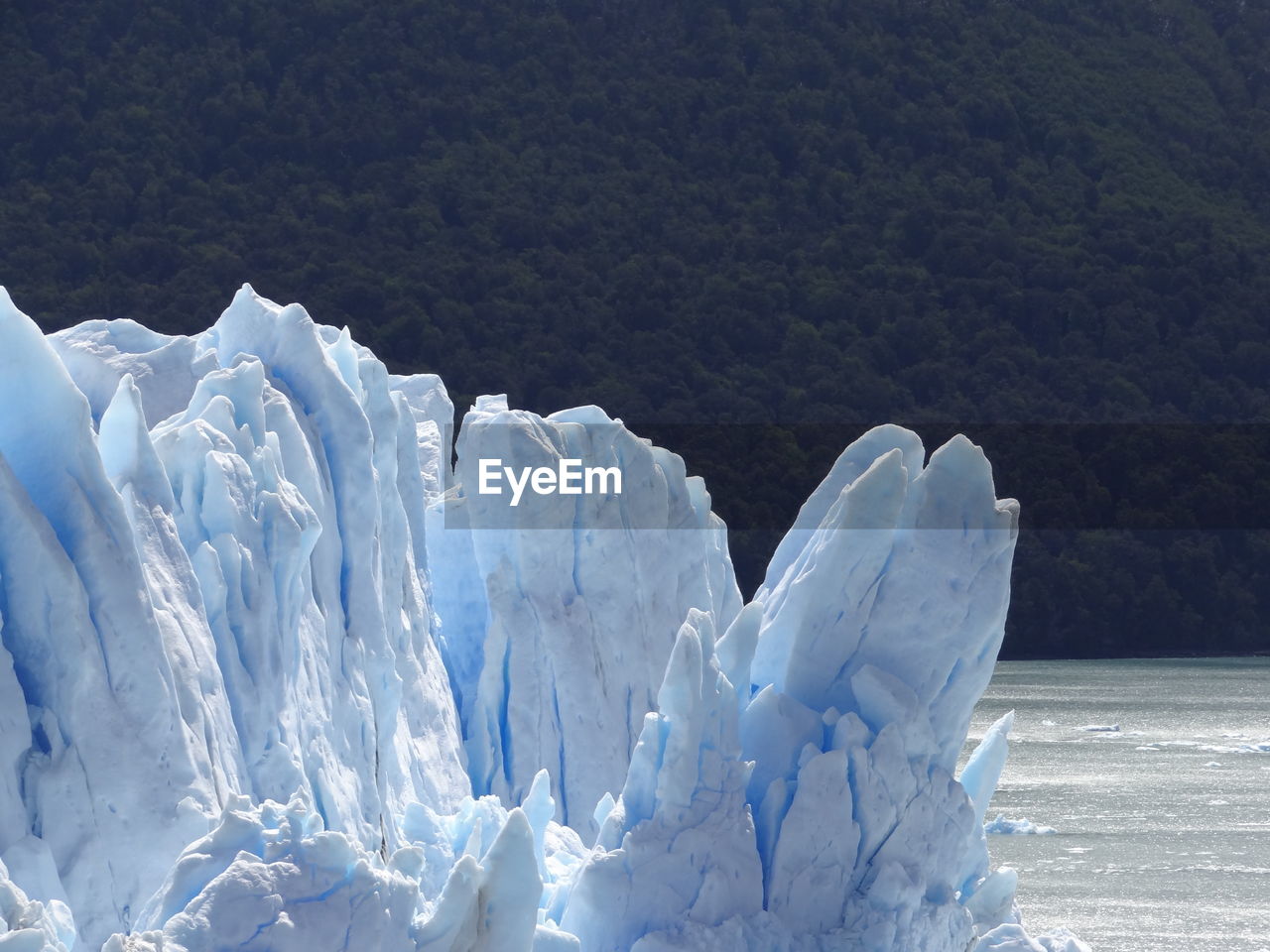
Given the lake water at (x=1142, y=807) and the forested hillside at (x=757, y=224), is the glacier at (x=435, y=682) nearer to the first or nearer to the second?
the lake water at (x=1142, y=807)

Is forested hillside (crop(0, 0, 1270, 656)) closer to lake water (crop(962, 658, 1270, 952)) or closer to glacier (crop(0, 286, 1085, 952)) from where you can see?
lake water (crop(962, 658, 1270, 952))

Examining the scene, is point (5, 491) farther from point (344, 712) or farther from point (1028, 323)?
point (1028, 323)

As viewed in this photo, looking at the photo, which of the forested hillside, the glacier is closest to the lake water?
the forested hillside

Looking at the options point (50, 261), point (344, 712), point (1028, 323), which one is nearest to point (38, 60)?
point (50, 261)

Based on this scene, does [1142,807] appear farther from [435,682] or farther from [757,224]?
[757,224]

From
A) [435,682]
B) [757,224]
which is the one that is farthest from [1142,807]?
[757,224]

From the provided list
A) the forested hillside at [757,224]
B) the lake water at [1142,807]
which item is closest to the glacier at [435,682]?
the lake water at [1142,807]
